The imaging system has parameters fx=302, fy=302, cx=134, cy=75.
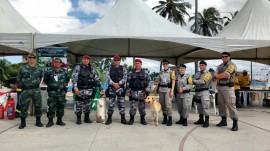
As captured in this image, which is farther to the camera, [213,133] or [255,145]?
[213,133]

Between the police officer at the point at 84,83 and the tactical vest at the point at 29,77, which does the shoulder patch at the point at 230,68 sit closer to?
the police officer at the point at 84,83

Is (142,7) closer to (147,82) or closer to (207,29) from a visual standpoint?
(147,82)

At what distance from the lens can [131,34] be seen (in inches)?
387

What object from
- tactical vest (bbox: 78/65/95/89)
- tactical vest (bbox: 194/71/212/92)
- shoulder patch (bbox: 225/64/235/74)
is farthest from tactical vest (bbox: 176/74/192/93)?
tactical vest (bbox: 78/65/95/89)

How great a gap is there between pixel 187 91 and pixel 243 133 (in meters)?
1.63

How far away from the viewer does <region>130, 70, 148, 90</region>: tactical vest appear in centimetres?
744

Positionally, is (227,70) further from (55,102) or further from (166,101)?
(55,102)

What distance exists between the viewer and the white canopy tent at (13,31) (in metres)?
9.11

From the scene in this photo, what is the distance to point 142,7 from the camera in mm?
12062

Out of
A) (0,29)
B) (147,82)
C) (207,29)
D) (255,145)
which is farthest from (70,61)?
(207,29)

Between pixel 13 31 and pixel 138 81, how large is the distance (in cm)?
616

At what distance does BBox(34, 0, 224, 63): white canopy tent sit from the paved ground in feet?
9.87

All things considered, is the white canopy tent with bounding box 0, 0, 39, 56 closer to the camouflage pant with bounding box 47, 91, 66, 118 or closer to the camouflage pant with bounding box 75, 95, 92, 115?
the camouflage pant with bounding box 47, 91, 66, 118

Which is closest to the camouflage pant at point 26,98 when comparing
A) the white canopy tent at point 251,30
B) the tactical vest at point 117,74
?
the tactical vest at point 117,74
